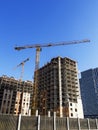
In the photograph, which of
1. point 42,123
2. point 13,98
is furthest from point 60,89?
point 42,123

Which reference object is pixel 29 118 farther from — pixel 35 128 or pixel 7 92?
pixel 7 92

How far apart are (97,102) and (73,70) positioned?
10218 cm

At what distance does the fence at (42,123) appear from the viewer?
25125 mm

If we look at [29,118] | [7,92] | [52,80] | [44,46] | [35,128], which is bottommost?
[35,128]

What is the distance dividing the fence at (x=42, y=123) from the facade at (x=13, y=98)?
179 ft

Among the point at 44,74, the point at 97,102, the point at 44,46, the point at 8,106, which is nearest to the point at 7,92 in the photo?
the point at 8,106

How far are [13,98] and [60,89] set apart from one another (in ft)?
109

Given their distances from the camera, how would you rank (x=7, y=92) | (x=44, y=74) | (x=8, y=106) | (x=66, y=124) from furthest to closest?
(x=44, y=74), (x=7, y=92), (x=8, y=106), (x=66, y=124)

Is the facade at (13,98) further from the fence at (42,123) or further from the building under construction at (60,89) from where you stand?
the fence at (42,123)

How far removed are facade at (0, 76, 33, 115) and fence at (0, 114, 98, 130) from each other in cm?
5463

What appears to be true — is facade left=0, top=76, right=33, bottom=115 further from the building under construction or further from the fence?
the fence

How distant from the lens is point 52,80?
9462cm

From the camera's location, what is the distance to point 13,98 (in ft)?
319

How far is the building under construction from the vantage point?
83000 millimetres
